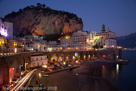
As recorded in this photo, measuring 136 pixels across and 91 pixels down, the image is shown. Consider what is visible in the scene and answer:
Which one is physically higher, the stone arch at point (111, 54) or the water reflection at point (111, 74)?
the stone arch at point (111, 54)

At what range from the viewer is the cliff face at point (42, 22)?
343ft

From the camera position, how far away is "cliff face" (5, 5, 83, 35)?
105 metres

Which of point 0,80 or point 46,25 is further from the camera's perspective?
point 46,25

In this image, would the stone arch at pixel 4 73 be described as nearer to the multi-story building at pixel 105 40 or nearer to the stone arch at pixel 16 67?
the stone arch at pixel 16 67

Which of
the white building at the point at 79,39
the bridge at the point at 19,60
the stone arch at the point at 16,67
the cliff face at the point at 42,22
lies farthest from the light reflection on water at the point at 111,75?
the cliff face at the point at 42,22

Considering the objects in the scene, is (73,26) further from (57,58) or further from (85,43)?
(57,58)

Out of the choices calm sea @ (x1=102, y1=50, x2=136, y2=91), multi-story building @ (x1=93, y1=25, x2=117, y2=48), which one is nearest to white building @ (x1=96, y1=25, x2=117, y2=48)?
multi-story building @ (x1=93, y1=25, x2=117, y2=48)

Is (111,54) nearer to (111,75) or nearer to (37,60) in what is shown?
(111,75)

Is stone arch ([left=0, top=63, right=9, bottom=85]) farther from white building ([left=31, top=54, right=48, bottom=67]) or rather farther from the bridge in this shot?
white building ([left=31, top=54, right=48, bottom=67])

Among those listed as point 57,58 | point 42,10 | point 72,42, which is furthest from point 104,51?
point 42,10

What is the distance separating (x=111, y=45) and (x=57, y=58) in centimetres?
4988

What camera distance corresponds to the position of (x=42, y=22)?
346 feet

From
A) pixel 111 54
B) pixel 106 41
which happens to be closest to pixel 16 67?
pixel 111 54

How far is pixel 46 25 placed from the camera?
344ft
